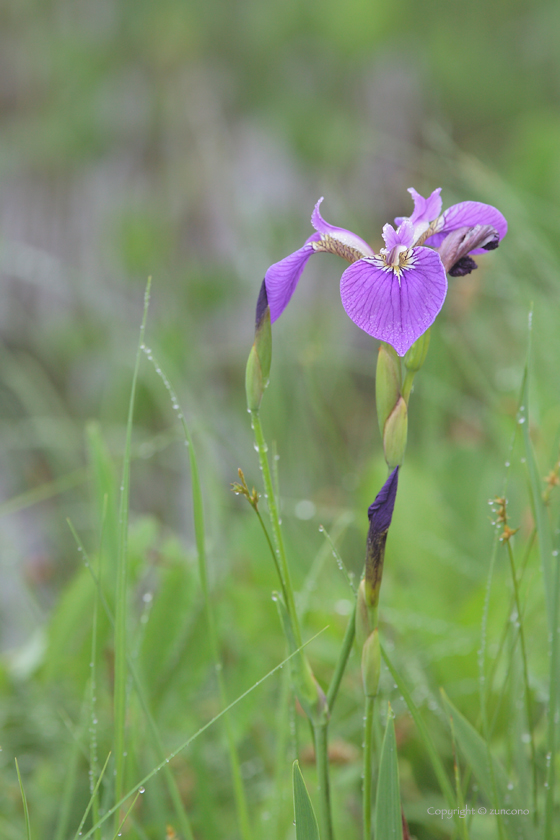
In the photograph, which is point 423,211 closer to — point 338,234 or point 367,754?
point 338,234

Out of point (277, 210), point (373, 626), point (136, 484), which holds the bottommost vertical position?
point (373, 626)

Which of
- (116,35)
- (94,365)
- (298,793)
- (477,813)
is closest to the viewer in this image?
(298,793)

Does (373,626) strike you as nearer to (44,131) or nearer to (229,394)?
(229,394)

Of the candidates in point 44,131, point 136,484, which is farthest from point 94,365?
point 44,131

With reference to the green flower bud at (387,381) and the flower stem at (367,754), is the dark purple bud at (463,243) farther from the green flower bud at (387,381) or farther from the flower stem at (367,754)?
the flower stem at (367,754)

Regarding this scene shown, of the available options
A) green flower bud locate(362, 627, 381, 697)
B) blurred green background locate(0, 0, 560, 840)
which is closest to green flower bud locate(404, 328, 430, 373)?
green flower bud locate(362, 627, 381, 697)

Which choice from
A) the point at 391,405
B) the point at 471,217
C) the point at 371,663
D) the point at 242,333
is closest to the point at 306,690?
the point at 371,663

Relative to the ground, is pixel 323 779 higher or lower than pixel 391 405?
lower
